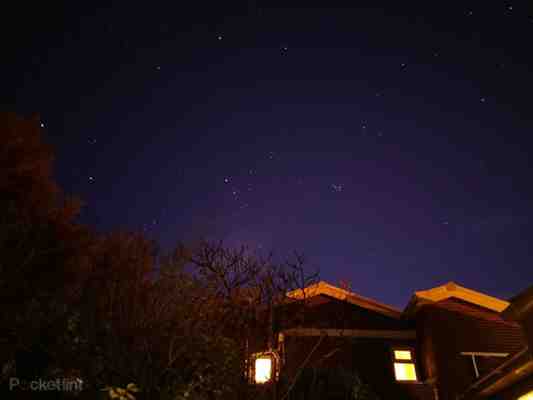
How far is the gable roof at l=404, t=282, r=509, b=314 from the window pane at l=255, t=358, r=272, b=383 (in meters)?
8.11

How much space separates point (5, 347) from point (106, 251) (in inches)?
243

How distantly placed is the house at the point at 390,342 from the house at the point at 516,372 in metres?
3.99

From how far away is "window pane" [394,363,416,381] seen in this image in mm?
16230

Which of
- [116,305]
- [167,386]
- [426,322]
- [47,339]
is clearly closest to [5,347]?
[47,339]

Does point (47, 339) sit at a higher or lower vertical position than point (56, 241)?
lower

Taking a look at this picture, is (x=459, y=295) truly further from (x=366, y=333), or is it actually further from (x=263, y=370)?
(x=263, y=370)

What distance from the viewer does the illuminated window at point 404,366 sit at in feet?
53.3

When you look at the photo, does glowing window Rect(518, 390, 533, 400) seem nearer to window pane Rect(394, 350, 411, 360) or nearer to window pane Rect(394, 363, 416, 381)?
window pane Rect(394, 363, 416, 381)

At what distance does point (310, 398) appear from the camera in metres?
13.3

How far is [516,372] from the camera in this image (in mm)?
8180

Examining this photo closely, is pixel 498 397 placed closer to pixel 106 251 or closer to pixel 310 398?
pixel 310 398

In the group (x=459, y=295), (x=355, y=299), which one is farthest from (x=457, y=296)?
(x=355, y=299)

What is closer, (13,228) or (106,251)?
(13,228)

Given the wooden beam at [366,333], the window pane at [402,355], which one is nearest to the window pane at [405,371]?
the window pane at [402,355]
